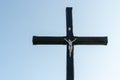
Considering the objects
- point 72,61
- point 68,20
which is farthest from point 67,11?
point 72,61

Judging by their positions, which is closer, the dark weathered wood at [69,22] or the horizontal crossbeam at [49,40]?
the horizontal crossbeam at [49,40]

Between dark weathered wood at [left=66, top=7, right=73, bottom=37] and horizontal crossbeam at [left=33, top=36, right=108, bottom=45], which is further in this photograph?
dark weathered wood at [left=66, top=7, right=73, bottom=37]

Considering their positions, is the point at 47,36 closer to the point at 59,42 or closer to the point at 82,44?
the point at 59,42

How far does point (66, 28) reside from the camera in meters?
Answer: 10.5

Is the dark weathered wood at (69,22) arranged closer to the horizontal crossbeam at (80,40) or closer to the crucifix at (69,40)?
the crucifix at (69,40)

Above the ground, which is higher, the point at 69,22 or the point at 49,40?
the point at 69,22

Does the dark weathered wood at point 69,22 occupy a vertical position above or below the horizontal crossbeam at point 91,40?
above

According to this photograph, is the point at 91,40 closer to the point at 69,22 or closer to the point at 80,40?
the point at 80,40

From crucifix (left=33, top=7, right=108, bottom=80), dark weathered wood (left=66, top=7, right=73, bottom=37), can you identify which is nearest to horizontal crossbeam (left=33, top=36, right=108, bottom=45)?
crucifix (left=33, top=7, right=108, bottom=80)

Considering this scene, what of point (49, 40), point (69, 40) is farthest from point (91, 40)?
point (49, 40)

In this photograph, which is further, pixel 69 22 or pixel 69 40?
pixel 69 22

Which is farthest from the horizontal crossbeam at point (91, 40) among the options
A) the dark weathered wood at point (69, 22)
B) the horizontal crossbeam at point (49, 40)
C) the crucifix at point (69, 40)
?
the horizontal crossbeam at point (49, 40)

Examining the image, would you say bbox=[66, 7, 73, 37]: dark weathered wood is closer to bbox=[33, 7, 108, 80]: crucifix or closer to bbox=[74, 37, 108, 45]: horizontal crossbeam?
bbox=[33, 7, 108, 80]: crucifix

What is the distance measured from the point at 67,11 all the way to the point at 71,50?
140 cm
